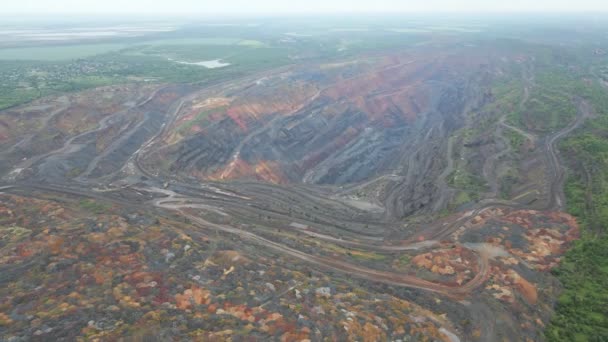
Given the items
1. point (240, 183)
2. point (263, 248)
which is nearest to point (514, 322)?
point (263, 248)

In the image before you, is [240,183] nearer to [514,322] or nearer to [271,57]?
[514,322]

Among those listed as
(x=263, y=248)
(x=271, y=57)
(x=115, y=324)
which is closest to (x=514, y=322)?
(x=263, y=248)

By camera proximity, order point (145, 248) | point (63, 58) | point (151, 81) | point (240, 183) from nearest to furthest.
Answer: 1. point (145, 248)
2. point (240, 183)
3. point (151, 81)
4. point (63, 58)

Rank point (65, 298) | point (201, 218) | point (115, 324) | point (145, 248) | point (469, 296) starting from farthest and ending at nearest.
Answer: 1. point (201, 218)
2. point (145, 248)
3. point (469, 296)
4. point (65, 298)
5. point (115, 324)

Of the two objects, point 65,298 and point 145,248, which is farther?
point 145,248

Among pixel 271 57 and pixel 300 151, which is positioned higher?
pixel 271 57

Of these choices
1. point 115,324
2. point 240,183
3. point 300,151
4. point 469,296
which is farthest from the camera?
point 300,151

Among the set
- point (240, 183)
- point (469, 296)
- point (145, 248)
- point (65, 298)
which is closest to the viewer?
point (65, 298)

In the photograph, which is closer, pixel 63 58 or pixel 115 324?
pixel 115 324

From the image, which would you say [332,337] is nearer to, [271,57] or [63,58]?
[271,57]
